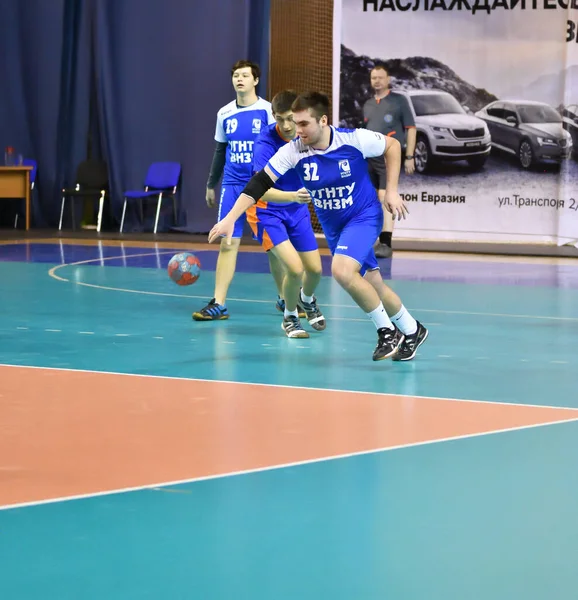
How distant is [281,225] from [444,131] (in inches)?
328

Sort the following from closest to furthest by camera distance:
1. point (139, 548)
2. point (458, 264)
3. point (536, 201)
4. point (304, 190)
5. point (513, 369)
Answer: point (139, 548), point (513, 369), point (304, 190), point (458, 264), point (536, 201)

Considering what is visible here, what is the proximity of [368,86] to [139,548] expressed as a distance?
517 inches

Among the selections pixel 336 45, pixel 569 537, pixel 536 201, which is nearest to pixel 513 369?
pixel 569 537

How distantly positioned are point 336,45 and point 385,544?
13282 millimetres

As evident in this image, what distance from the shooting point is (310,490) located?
4.12m

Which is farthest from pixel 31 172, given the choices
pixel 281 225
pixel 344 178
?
pixel 344 178

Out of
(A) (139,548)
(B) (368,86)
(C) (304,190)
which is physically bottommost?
(A) (139,548)

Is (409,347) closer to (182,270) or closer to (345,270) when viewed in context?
(345,270)

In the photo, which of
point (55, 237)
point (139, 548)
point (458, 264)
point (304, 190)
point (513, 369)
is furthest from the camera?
point (55, 237)

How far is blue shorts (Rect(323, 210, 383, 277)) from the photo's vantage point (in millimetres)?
6720

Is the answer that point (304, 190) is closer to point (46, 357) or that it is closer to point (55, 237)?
point (46, 357)

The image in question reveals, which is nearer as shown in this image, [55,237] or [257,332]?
[257,332]

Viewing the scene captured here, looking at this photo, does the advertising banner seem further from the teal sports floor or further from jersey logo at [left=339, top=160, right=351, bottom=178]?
jersey logo at [left=339, top=160, right=351, bottom=178]

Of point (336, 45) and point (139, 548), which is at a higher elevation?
point (336, 45)
